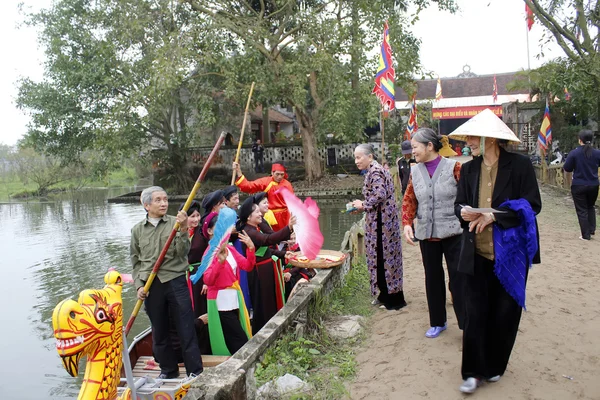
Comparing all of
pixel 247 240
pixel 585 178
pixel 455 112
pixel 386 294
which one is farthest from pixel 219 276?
pixel 455 112

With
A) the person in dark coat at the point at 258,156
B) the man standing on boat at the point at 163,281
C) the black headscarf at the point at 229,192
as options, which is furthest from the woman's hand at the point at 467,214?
the person in dark coat at the point at 258,156

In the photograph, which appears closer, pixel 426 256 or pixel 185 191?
pixel 426 256

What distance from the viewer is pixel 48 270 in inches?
413

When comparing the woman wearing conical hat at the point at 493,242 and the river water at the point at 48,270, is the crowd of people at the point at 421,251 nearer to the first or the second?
the woman wearing conical hat at the point at 493,242

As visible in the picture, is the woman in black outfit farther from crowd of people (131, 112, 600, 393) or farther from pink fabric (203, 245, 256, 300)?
pink fabric (203, 245, 256, 300)

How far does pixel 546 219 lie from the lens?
35.1 ft

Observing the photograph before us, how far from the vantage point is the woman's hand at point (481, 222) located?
3.16 meters

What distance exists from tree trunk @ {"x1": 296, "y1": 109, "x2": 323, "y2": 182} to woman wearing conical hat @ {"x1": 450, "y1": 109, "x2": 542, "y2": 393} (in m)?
16.3

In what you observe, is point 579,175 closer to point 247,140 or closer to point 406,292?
point 406,292

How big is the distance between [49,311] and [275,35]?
12.2 meters

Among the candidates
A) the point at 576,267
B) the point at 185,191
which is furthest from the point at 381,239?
the point at 185,191

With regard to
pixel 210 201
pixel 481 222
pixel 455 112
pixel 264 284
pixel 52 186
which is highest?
pixel 455 112

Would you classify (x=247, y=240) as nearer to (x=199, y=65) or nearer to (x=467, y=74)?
(x=199, y=65)

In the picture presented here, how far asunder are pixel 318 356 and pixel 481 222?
198 centimetres
